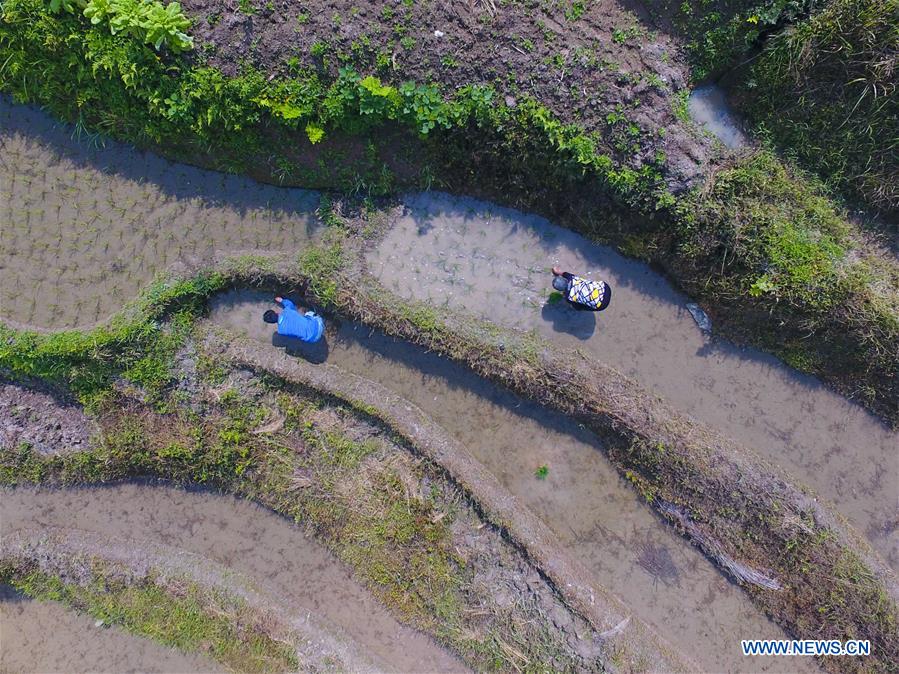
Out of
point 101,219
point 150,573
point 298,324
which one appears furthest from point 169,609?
point 101,219

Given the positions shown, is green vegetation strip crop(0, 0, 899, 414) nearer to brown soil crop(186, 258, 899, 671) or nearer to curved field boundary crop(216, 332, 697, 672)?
brown soil crop(186, 258, 899, 671)

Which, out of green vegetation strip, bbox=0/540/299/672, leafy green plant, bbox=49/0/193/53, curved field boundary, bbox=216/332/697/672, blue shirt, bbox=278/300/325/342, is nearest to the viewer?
leafy green plant, bbox=49/0/193/53

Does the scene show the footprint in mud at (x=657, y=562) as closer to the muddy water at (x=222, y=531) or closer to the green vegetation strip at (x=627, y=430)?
the green vegetation strip at (x=627, y=430)

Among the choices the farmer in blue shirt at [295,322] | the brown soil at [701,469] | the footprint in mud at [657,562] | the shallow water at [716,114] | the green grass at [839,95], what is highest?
the green grass at [839,95]

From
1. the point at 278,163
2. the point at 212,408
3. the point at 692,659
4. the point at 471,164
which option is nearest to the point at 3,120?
the point at 278,163

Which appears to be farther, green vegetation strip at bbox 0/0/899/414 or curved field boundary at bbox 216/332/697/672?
curved field boundary at bbox 216/332/697/672

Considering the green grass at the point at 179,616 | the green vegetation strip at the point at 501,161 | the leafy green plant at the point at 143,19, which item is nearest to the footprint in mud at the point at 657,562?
the green vegetation strip at the point at 501,161

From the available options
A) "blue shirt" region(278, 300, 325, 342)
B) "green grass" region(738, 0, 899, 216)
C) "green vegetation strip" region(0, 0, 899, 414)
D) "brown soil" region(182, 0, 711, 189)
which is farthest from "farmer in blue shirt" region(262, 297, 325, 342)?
"green grass" region(738, 0, 899, 216)

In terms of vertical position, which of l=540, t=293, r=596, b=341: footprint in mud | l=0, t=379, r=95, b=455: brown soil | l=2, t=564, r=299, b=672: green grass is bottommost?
l=2, t=564, r=299, b=672: green grass
